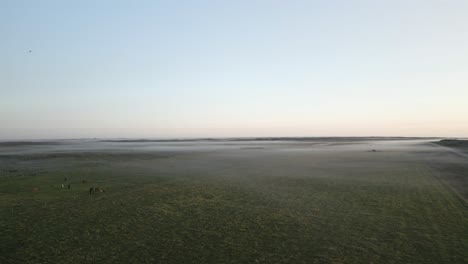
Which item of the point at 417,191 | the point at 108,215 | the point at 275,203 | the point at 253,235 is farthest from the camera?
the point at 417,191

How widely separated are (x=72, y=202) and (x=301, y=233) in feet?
31.4

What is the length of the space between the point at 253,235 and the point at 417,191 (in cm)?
1029

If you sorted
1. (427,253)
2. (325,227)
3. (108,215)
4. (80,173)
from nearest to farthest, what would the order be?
(427,253) < (325,227) < (108,215) < (80,173)

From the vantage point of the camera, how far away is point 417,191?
15594 millimetres

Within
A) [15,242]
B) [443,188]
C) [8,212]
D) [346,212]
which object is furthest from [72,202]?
[443,188]

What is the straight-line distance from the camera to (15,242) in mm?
8781

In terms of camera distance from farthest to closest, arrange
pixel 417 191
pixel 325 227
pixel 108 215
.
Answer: pixel 417 191 < pixel 108 215 < pixel 325 227

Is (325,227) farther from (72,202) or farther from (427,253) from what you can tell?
(72,202)

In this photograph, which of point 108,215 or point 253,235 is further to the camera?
point 108,215

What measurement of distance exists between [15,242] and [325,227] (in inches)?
346

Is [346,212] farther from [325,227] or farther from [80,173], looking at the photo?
[80,173]

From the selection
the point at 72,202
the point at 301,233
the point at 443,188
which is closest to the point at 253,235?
the point at 301,233

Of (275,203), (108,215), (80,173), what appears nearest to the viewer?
(108,215)

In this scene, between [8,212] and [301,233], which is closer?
[301,233]
